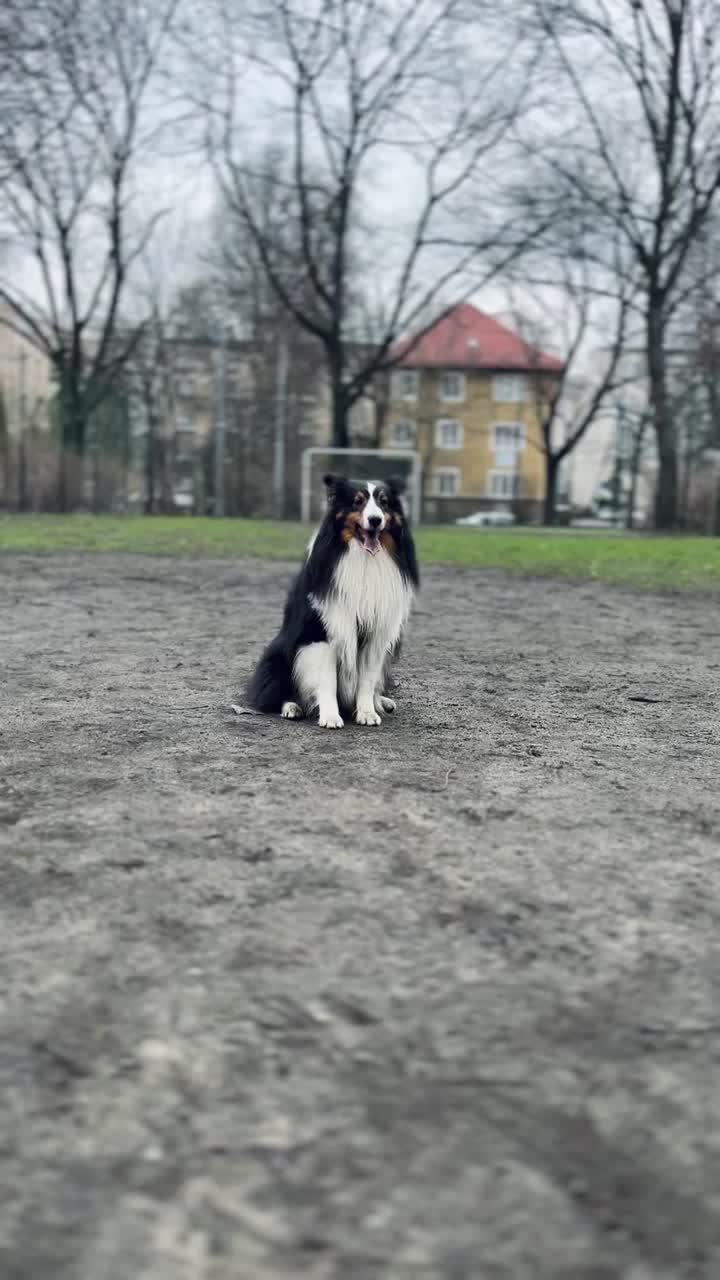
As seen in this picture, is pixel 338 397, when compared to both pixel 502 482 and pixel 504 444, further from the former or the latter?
pixel 504 444

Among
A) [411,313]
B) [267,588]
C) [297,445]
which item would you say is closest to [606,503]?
[297,445]

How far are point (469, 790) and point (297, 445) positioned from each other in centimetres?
3616

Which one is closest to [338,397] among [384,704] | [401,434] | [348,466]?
[348,466]

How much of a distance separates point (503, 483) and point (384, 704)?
193 feet

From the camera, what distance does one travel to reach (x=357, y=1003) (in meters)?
2.02

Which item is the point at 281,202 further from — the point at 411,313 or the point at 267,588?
the point at 267,588

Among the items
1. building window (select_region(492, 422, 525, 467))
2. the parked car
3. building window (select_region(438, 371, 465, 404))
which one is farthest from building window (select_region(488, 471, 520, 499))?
the parked car

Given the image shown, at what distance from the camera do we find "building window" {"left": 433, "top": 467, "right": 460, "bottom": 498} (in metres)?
65.1

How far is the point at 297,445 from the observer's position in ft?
127

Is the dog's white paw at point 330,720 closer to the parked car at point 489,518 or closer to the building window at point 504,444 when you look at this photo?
the parked car at point 489,518

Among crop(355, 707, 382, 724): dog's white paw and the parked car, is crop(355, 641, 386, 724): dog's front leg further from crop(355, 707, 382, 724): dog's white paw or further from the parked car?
the parked car

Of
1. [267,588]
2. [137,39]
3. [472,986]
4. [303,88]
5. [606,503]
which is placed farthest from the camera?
[606,503]

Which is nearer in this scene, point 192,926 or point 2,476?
point 192,926

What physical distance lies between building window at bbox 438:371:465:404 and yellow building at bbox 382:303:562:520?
0.18 ft
